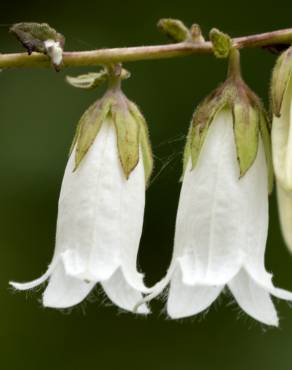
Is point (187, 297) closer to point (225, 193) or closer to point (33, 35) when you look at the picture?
point (225, 193)

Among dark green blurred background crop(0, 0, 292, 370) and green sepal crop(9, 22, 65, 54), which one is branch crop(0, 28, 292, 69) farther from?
dark green blurred background crop(0, 0, 292, 370)

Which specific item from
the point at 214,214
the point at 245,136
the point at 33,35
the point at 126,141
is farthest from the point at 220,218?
the point at 33,35

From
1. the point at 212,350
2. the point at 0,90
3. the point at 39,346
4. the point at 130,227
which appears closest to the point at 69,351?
the point at 39,346

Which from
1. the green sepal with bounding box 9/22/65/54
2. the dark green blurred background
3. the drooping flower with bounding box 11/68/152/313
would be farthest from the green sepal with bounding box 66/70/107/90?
the dark green blurred background

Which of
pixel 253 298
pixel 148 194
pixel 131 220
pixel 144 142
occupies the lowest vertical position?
pixel 148 194

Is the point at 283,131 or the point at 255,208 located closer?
the point at 283,131

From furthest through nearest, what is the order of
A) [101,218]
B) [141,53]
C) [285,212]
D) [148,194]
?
[148,194]
[101,218]
[141,53]
[285,212]
